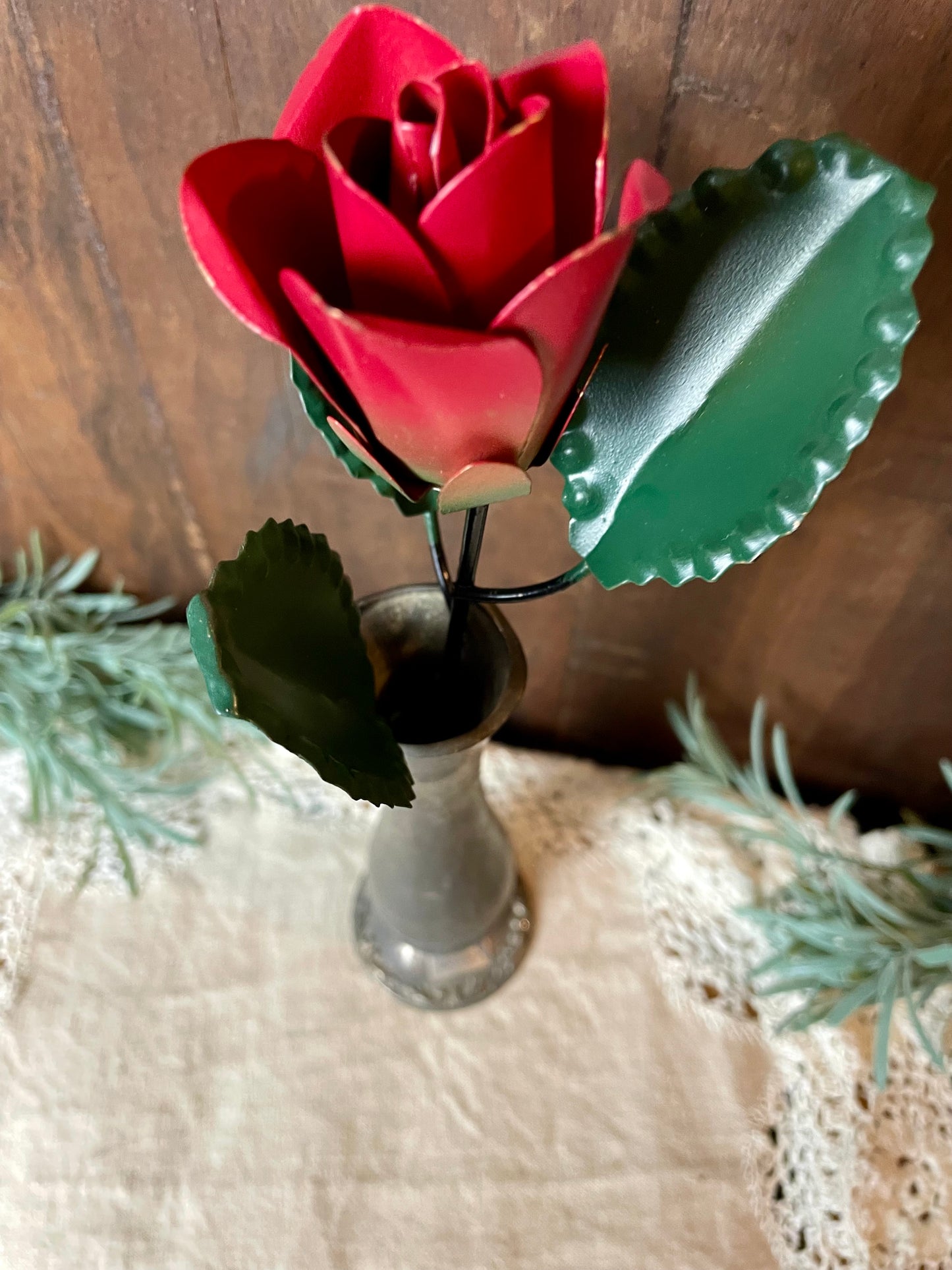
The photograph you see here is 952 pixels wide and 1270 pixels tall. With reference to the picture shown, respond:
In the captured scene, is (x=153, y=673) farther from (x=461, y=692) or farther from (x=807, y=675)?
(x=807, y=675)

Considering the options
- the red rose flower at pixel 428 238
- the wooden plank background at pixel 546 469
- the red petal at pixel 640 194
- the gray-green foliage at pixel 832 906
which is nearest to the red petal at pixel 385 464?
the red rose flower at pixel 428 238

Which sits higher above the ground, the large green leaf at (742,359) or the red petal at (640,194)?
the red petal at (640,194)

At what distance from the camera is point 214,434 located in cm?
56

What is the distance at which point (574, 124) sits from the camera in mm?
264

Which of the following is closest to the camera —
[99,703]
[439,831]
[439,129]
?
[439,129]

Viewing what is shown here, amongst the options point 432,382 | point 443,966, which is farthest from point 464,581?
point 443,966

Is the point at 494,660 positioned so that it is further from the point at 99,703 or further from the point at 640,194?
the point at 99,703

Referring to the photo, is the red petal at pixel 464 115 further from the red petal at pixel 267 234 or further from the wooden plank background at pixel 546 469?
the wooden plank background at pixel 546 469

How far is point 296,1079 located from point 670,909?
11.3 inches

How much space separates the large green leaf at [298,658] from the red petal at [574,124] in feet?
0.50

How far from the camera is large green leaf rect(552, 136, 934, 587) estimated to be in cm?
28

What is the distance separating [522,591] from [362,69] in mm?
195

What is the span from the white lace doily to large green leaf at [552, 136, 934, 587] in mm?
381

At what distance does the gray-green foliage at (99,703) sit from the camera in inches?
24.6
